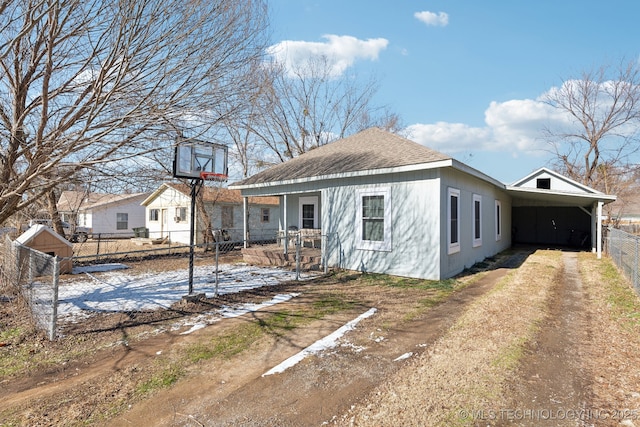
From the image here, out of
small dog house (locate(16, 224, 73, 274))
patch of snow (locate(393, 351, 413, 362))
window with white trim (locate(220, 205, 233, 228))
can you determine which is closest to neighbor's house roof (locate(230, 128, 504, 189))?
patch of snow (locate(393, 351, 413, 362))

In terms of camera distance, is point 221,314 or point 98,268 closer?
point 221,314

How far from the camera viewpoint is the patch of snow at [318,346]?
3603mm

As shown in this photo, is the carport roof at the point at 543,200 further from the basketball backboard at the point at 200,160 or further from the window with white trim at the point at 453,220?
the basketball backboard at the point at 200,160

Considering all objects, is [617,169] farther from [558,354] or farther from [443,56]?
[558,354]

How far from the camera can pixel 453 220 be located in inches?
352

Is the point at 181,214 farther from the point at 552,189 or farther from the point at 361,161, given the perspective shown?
the point at 552,189

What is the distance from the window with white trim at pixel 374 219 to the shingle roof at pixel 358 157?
763 millimetres

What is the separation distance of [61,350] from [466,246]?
9.62 metres

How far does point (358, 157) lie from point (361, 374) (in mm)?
7473

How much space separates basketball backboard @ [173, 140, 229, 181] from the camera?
5906mm

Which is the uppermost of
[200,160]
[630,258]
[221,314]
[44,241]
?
[200,160]

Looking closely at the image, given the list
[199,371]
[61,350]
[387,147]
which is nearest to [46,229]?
[61,350]

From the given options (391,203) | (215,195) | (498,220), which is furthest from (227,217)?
(498,220)

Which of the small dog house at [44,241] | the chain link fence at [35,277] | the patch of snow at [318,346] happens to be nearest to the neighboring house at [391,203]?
the chain link fence at [35,277]
